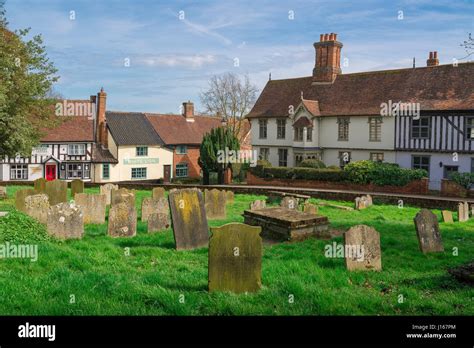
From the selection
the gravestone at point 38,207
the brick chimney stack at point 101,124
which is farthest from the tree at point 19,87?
the brick chimney stack at point 101,124

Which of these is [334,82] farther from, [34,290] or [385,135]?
[34,290]

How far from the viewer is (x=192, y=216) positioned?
42.0 feet

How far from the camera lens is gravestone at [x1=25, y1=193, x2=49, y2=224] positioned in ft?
46.8

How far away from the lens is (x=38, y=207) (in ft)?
48.3

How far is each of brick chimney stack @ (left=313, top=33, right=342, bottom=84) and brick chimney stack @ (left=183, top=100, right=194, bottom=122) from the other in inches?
763

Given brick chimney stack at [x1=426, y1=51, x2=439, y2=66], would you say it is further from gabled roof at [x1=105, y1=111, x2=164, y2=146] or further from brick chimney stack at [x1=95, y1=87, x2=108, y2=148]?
brick chimney stack at [x1=95, y1=87, x2=108, y2=148]

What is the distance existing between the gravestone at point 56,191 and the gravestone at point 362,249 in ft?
46.2

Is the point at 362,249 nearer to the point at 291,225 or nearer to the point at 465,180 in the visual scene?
the point at 291,225

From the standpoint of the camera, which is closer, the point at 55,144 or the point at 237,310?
the point at 237,310

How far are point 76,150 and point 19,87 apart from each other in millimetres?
23544

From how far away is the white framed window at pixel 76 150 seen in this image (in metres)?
48.7

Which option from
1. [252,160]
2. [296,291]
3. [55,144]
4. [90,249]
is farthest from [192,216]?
[55,144]

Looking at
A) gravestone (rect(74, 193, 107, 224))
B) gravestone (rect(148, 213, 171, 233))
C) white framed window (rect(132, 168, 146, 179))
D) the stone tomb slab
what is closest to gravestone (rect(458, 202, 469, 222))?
the stone tomb slab
